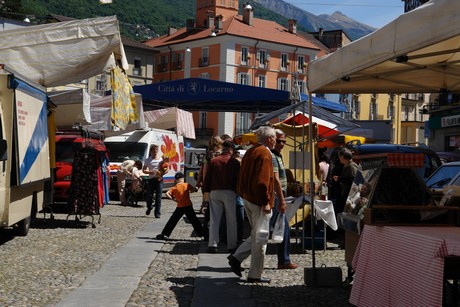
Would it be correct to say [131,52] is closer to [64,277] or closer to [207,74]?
[207,74]

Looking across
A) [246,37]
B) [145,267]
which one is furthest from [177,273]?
[246,37]

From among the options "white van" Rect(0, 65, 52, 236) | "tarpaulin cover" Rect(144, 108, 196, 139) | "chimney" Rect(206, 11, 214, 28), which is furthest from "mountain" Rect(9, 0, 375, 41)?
"white van" Rect(0, 65, 52, 236)

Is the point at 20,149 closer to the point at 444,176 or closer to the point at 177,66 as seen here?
the point at 444,176

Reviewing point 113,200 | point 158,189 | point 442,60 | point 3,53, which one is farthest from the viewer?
point 113,200

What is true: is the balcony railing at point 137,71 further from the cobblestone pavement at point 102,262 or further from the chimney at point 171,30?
the cobblestone pavement at point 102,262

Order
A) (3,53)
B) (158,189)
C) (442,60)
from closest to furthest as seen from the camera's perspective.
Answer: (442,60)
(3,53)
(158,189)

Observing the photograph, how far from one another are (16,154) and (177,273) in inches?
131

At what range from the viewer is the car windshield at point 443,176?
496 inches

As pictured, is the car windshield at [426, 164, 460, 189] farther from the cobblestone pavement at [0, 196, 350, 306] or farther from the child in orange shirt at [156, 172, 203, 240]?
the child in orange shirt at [156, 172, 203, 240]

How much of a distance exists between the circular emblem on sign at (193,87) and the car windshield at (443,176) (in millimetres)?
19380

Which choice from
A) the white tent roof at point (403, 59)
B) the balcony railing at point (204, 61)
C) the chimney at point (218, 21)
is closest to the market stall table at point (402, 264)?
the white tent roof at point (403, 59)

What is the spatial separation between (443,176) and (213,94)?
63.7ft

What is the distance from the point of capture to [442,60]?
8.50 meters

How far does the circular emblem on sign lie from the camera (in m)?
31.9
